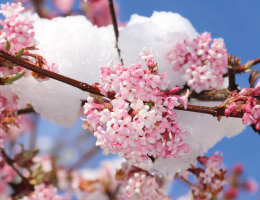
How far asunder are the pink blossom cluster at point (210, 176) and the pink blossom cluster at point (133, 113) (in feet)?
1.64

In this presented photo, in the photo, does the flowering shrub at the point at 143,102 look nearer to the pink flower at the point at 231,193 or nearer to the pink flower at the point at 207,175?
the pink flower at the point at 207,175

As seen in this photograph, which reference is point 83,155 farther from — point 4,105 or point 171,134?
point 171,134

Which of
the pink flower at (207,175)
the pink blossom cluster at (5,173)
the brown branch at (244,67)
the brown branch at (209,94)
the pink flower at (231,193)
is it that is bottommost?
the pink blossom cluster at (5,173)

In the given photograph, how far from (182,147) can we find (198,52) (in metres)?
0.42

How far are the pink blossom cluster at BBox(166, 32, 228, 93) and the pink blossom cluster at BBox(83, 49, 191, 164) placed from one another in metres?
0.30

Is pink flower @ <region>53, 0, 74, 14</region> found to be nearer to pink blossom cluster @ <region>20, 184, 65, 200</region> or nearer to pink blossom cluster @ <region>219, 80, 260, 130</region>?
pink blossom cluster @ <region>20, 184, 65, 200</region>

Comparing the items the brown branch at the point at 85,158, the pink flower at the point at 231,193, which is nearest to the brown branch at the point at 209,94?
the brown branch at the point at 85,158

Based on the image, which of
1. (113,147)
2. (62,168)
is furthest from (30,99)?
(62,168)

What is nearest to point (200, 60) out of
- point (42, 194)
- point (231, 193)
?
point (42, 194)

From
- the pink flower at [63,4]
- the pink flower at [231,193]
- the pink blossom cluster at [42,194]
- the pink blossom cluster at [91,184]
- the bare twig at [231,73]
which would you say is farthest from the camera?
the pink flower at [231,193]

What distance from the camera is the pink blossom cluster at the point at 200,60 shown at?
915mm

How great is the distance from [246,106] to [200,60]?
0.38m

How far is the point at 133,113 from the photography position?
0.60 m

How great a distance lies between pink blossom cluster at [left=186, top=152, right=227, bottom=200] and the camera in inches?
41.6
